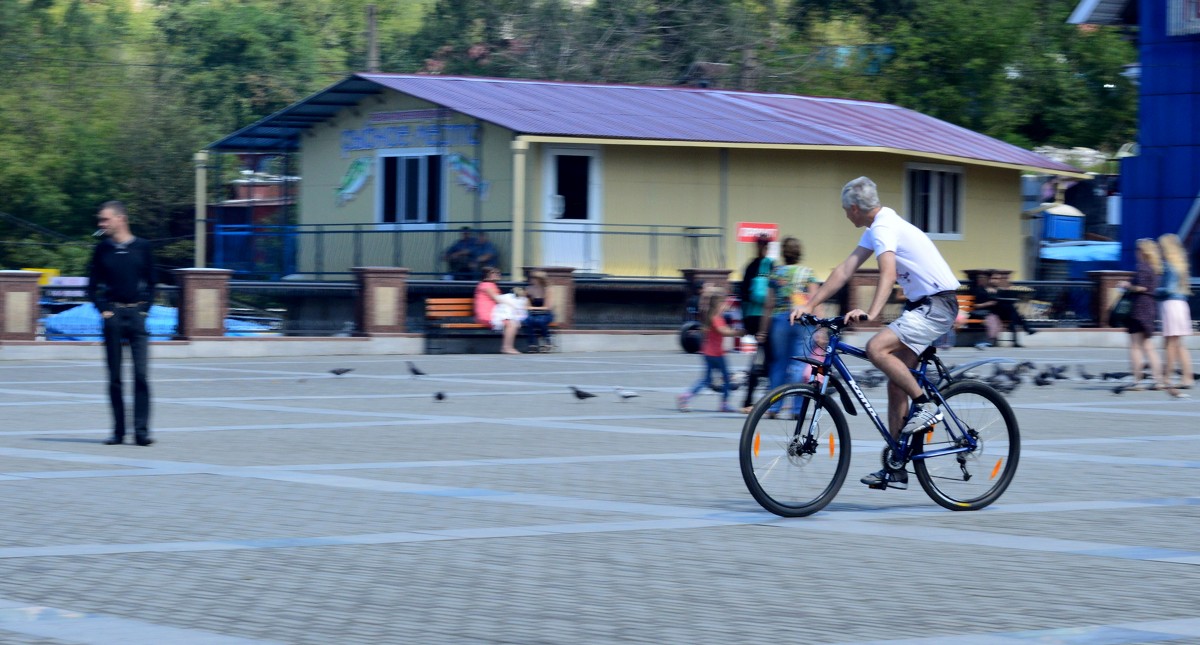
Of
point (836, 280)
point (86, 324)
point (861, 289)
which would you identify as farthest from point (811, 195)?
point (836, 280)

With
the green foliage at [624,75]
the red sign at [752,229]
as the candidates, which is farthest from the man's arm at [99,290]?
the green foliage at [624,75]

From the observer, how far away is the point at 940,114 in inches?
1877

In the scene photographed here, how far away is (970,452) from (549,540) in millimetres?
2561

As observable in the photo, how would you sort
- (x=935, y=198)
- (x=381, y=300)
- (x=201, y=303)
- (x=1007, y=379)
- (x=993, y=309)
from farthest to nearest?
(x=935, y=198) → (x=993, y=309) → (x=381, y=300) → (x=201, y=303) → (x=1007, y=379)

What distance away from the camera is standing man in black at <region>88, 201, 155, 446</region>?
39.2ft

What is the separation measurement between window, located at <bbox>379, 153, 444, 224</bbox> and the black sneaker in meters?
23.2

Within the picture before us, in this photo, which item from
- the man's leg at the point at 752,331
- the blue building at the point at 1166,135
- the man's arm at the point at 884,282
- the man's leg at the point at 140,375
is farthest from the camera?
the blue building at the point at 1166,135

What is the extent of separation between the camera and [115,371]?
1202 cm

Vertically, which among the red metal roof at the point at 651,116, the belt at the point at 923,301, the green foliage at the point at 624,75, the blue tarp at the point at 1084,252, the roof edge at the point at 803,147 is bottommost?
the belt at the point at 923,301

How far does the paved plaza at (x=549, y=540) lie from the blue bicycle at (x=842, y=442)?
6.3 inches

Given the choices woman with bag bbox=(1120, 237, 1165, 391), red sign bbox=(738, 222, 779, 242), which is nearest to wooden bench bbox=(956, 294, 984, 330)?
red sign bbox=(738, 222, 779, 242)

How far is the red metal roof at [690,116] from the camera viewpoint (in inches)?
1177

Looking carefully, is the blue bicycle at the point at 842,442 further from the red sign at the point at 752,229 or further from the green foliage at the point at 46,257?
the green foliage at the point at 46,257

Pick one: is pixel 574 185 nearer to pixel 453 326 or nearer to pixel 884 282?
pixel 453 326
